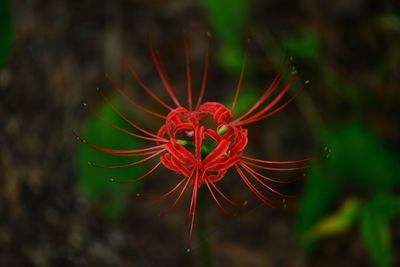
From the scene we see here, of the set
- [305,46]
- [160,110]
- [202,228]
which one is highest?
Answer: [305,46]

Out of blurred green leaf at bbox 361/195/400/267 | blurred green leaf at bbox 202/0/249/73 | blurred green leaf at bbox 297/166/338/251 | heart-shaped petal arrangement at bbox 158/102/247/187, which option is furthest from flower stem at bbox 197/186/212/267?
blurred green leaf at bbox 202/0/249/73

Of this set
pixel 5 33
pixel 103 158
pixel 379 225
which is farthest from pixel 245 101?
pixel 5 33

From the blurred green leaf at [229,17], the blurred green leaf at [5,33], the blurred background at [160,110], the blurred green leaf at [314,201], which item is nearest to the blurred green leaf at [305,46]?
the blurred background at [160,110]

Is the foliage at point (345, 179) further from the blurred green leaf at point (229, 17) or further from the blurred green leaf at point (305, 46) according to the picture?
the blurred green leaf at point (229, 17)

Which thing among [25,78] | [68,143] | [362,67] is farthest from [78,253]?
[362,67]

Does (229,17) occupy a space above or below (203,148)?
above

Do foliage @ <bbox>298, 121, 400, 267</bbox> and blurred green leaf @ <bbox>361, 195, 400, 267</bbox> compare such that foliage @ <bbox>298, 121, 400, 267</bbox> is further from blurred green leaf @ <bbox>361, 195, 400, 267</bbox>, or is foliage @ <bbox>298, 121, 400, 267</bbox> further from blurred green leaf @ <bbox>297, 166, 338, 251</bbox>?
blurred green leaf @ <bbox>361, 195, 400, 267</bbox>

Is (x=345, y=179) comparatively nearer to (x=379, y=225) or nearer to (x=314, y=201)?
(x=314, y=201)
